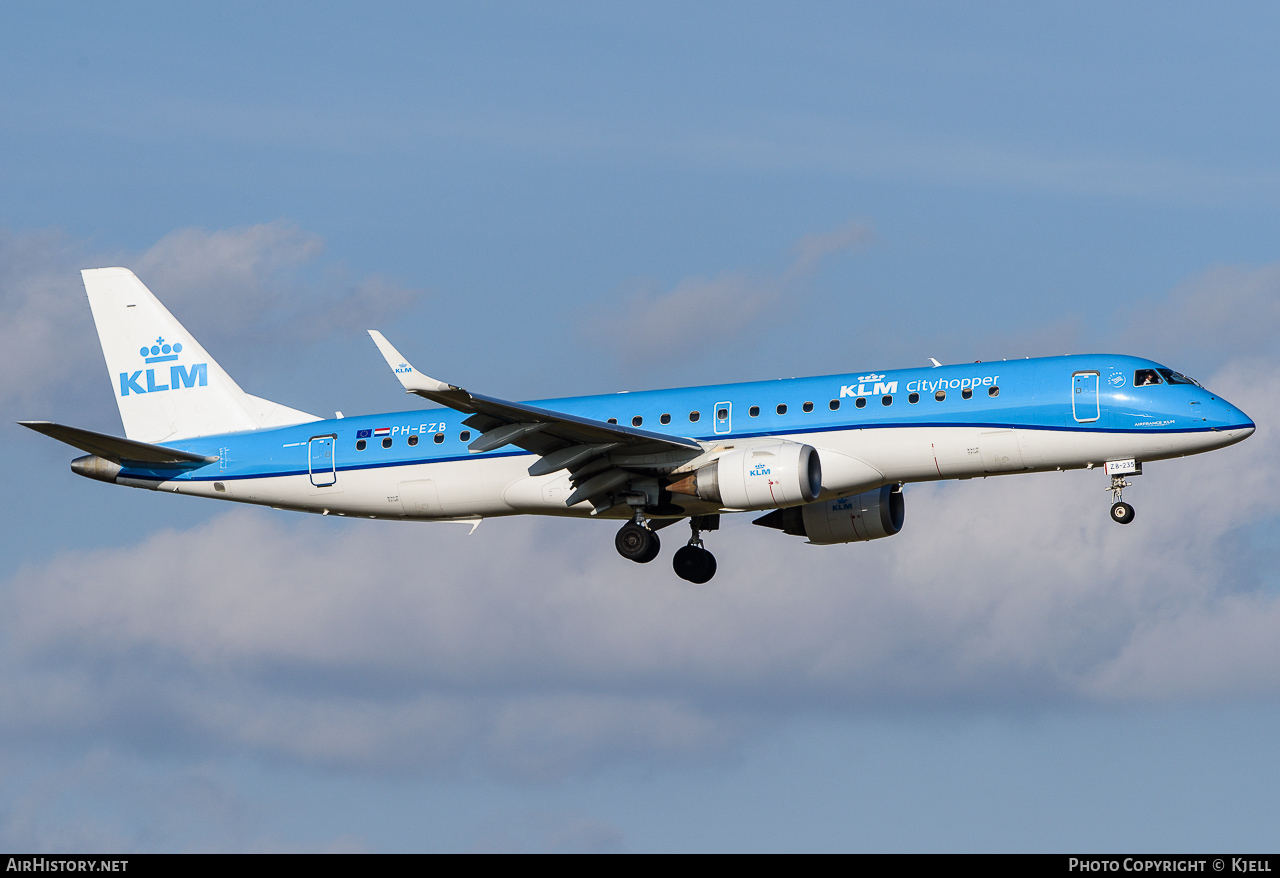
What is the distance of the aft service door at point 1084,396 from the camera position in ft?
154

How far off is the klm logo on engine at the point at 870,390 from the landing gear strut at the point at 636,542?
6.95 meters

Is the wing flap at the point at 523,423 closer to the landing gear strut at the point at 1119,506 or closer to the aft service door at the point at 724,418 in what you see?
the aft service door at the point at 724,418

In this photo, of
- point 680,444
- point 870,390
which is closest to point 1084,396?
point 870,390

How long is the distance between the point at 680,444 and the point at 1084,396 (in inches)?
417

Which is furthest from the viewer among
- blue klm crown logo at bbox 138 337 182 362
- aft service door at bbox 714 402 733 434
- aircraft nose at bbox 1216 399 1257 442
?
blue klm crown logo at bbox 138 337 182 362

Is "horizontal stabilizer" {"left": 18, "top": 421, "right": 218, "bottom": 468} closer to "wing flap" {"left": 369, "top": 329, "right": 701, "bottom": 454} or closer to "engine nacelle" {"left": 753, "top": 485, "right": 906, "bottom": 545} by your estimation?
"wing flap" {"left": 369, "top": 329, "right": 701, "bottom": 454}

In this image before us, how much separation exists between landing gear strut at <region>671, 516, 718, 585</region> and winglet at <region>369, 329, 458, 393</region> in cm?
1229

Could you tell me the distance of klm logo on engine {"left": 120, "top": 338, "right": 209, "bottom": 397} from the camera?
5722cm

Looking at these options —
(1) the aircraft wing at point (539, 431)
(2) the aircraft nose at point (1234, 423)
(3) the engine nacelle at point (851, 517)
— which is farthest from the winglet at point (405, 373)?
(2) the aircraft nose at point (1234, 423)

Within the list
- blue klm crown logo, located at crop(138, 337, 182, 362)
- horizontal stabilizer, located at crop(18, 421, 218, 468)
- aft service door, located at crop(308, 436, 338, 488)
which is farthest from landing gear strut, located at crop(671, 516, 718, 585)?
blue klm crown logo, located at crop(138, 337, 182, 362)

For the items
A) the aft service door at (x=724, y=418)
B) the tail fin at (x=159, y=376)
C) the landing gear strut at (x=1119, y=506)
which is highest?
the tail fin at (x=159, y=376)

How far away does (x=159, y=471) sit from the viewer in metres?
54.8
